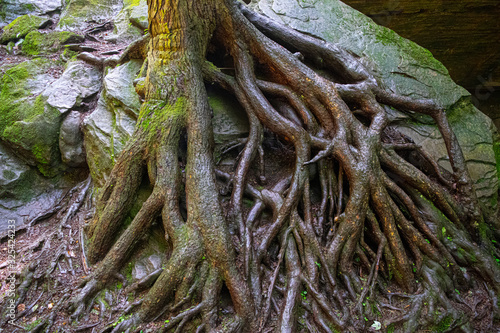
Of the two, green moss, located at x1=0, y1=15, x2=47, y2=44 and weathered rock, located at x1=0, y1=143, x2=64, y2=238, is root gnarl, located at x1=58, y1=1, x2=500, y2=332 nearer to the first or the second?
weathered rock, located at x1=0, y1=143, x2=64, y2=238

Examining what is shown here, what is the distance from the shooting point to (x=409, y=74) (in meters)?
4.39

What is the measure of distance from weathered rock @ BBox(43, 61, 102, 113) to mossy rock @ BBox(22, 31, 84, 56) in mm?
809

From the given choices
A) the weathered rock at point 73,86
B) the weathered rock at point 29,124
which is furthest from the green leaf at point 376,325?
the weathered rock at point 73,86

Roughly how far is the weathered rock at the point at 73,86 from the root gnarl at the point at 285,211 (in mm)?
1612

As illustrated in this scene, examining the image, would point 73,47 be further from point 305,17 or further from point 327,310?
point 327,310

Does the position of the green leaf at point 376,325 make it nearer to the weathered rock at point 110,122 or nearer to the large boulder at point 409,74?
the large boulder at point 409,74

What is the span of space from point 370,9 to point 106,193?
5.74 metres

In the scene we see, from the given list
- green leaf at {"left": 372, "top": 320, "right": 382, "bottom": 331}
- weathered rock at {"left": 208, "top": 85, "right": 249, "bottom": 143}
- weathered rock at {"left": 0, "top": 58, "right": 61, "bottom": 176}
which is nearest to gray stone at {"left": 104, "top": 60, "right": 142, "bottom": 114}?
weathered rock at {"left": 0, "top": 58, "right": 61, "bottom": 176}

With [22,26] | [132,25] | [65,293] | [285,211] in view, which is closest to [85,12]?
[22,26]

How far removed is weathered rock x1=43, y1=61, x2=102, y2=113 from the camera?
431 cm

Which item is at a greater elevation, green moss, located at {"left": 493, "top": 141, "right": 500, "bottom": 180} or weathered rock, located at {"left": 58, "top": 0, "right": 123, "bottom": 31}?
weathered rock, located at {"left": 58, "top": 0, "right": 123, "bottom": 31}

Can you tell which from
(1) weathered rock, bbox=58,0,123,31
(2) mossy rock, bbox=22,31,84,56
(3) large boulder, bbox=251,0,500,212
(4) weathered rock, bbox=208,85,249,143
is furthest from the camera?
(1) weathered rock, bbox=58,0,123,31

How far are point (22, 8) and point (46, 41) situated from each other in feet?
5.43

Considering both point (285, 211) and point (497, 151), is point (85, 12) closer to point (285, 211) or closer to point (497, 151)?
point (285, 211)
